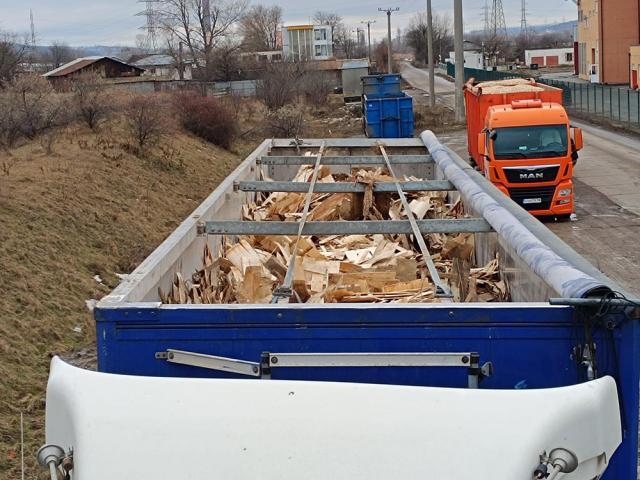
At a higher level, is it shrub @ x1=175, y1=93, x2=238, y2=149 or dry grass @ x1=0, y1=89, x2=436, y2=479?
shrub @ x1=175, y1=93, x2=238, y2=149

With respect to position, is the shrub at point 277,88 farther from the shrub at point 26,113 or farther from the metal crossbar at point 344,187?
the metal crossbar at point 344,187

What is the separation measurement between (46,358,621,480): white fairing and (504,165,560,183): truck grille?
18774 mm

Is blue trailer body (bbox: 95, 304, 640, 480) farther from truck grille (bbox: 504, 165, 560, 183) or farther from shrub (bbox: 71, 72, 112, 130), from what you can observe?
shrub (bbox: 71, 72, 112, 130)

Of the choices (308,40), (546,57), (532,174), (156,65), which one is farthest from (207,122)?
(546,57)

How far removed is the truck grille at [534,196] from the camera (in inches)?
847

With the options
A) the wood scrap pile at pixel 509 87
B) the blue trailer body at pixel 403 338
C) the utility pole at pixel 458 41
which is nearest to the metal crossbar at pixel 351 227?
the blue trailer body at pixel 403 338

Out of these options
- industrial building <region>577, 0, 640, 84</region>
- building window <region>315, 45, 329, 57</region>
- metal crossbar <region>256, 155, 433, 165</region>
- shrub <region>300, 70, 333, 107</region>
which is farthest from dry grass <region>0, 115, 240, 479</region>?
building window <region>315, 45, 329, 57</region>

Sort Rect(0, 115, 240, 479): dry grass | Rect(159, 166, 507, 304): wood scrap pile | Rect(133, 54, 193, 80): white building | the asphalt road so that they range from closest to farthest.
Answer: Rect(159, 166, 507, 304): wood scrap pile → Rect(0, 115, 240, 479): dry grass → the asphalt road → Rect(133, 54, 193, 80): white building

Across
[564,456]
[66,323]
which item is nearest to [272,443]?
[564,456]

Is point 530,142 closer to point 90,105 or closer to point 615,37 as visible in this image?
point 90,105

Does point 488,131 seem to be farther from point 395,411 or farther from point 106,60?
point 106,60

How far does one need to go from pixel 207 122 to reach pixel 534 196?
16.9 meters

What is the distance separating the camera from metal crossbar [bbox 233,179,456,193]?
29.4ft

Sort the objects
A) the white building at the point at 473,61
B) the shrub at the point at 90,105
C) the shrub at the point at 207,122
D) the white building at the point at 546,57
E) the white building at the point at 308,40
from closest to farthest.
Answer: the shrub at the point at 90,105 → the shrub at the point at 207,122 → the white building at the point at 473,61 → the white building at the point at 308,40 → the white building at the point at 546,57
